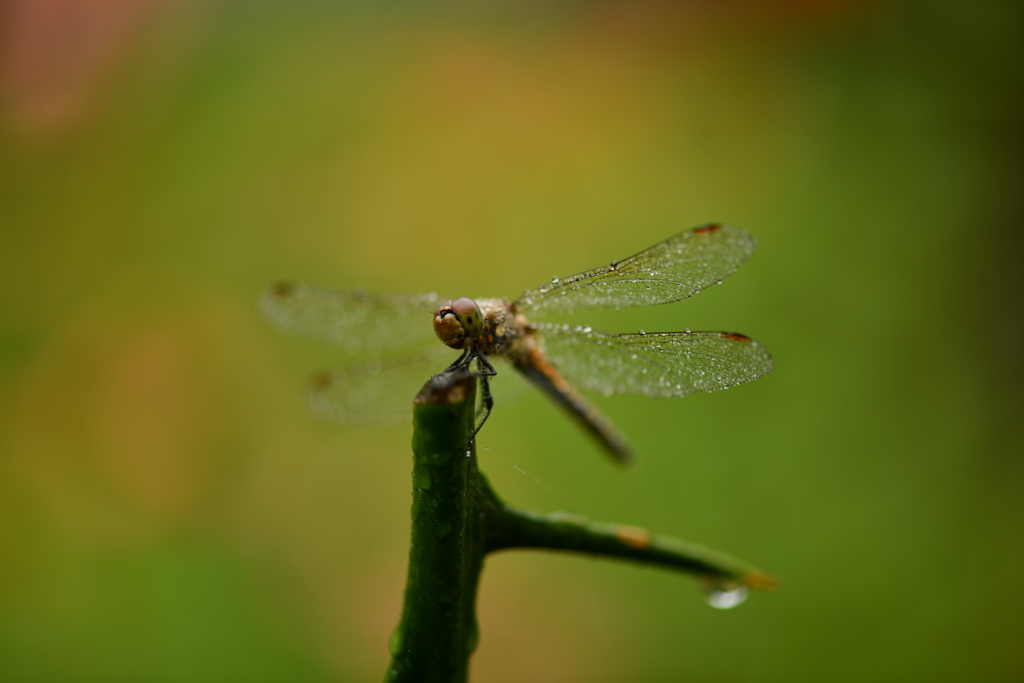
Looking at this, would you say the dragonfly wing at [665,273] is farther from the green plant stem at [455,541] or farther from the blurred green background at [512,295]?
the green plant stem at [455,541]

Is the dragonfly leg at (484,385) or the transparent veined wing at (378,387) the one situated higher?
the transparent veined wing at (378,387)

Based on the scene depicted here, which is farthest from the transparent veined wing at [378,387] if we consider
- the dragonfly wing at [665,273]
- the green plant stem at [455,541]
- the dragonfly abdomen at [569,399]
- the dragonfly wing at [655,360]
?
the green plant stem at [455,541]

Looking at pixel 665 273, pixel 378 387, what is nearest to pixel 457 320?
pixel 665 273

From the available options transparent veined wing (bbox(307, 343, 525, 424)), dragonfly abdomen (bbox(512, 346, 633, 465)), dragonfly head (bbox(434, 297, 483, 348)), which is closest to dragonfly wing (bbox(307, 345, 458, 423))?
transparent veined wing (bbox(307, 343, 525, 424))

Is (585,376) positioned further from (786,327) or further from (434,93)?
(434,93)

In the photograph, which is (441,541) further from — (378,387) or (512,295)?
(512,295)

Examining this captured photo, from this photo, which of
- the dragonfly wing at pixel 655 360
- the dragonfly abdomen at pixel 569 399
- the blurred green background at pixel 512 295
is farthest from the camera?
the blurred green background at pixel 512 295

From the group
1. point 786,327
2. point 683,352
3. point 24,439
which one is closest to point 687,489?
point 786,327
